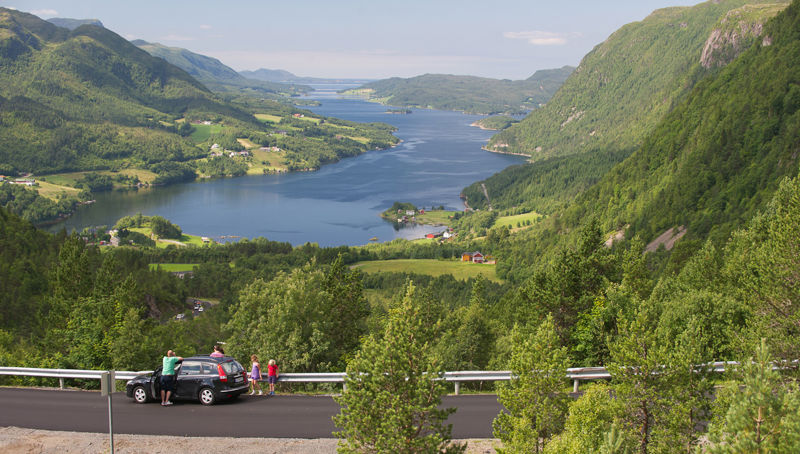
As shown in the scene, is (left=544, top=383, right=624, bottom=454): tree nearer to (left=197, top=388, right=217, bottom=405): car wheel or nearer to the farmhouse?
(left=197, top=388, right=217, bottom=405): car wheel

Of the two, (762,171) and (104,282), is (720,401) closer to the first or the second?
Result: (104,282)

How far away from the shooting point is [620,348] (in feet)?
61.1

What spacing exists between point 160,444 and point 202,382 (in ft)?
11.6

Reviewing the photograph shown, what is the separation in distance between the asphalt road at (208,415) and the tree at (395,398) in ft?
20.9

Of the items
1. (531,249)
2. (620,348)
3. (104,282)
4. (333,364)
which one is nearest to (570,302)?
(333,364)

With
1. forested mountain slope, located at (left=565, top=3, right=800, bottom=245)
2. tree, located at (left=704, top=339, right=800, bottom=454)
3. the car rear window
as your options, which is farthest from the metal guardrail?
forested mountain slope, located at (left=565, top=3, right=800, bottom=245)

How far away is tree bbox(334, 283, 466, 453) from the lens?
15062 mm

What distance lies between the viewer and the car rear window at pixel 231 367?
24155 millimetres

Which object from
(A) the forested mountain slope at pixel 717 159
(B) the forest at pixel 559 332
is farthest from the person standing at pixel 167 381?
(A) the forested mountain slope at pixel 717 159

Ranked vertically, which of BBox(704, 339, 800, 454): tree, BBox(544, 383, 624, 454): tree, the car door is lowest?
the car door

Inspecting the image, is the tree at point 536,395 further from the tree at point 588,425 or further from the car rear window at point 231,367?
the car rear window at point 231,367

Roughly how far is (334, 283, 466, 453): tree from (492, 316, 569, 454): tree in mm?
1893

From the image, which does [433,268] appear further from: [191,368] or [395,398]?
[395,398]

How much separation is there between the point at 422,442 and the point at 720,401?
→ 8164mm
